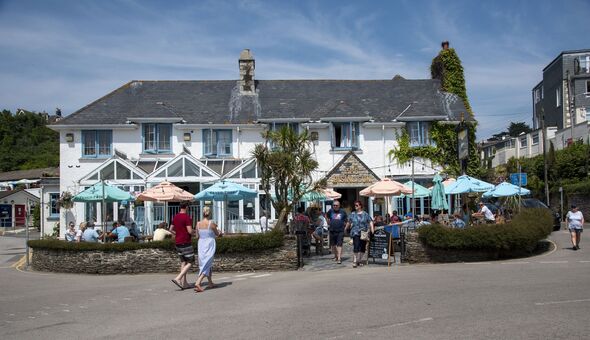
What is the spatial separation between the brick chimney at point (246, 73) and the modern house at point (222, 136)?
27 centimetres

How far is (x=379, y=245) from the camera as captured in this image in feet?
55.8

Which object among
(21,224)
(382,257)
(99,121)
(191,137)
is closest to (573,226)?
(382,257)

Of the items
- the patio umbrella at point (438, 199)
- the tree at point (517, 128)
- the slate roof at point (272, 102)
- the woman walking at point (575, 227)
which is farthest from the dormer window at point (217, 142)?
the tree at point (517, 128)

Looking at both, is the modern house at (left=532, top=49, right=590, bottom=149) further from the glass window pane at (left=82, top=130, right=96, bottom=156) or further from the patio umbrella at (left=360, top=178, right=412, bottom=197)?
the glass window pane at (left=82, top=130, right=96, bottom=156)

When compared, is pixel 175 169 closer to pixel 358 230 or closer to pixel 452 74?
pixel 358 230

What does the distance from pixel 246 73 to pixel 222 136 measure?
187 inches

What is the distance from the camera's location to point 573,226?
748 inches

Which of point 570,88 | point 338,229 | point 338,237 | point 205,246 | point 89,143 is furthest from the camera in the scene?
point 570,88

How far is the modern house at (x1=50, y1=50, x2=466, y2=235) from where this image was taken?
2817cm

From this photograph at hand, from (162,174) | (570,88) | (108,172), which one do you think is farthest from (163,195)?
(570,88)

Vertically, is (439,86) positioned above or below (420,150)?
above

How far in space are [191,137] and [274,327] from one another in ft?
77.7

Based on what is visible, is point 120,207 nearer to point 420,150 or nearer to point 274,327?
point 420,150

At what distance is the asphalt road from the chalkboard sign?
5.20ft
